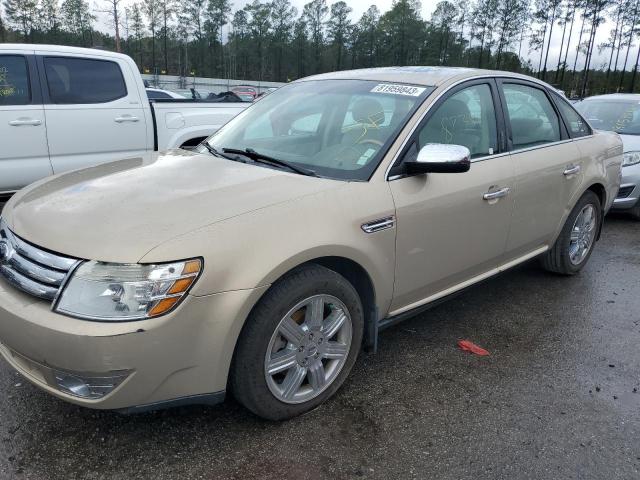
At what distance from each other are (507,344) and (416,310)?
0.80 m

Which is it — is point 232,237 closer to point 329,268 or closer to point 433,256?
point 329,268

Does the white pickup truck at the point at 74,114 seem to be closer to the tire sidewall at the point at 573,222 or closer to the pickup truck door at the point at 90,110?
the pickup truck door at the point at 90,110

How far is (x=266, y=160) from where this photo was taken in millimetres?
3010

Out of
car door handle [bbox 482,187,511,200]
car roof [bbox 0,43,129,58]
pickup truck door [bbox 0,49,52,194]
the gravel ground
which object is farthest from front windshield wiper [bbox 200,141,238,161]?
car roof [bbox 0,43,129,58]

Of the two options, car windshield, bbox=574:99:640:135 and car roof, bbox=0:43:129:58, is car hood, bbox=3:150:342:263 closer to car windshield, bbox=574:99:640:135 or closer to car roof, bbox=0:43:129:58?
car roof, bbox=0:43:129:58

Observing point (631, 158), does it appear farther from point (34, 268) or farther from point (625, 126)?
point (34, 268)

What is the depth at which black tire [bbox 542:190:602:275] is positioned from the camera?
4387 mm

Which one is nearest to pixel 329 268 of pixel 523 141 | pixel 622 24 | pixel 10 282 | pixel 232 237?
pixel 232 237

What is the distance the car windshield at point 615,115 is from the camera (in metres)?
7.36

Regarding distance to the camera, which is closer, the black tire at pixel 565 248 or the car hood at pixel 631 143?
the black tire at pixel 565 248

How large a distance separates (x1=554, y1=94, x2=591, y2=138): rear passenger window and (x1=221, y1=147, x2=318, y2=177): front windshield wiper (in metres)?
2.59

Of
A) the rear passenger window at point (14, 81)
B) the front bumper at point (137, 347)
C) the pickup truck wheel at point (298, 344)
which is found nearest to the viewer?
the front bumper at point (137, 347)

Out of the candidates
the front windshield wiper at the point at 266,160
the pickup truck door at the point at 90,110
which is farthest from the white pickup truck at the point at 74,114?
the front windshield wiper at the point at 266,160

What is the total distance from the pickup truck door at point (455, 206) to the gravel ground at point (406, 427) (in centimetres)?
46
